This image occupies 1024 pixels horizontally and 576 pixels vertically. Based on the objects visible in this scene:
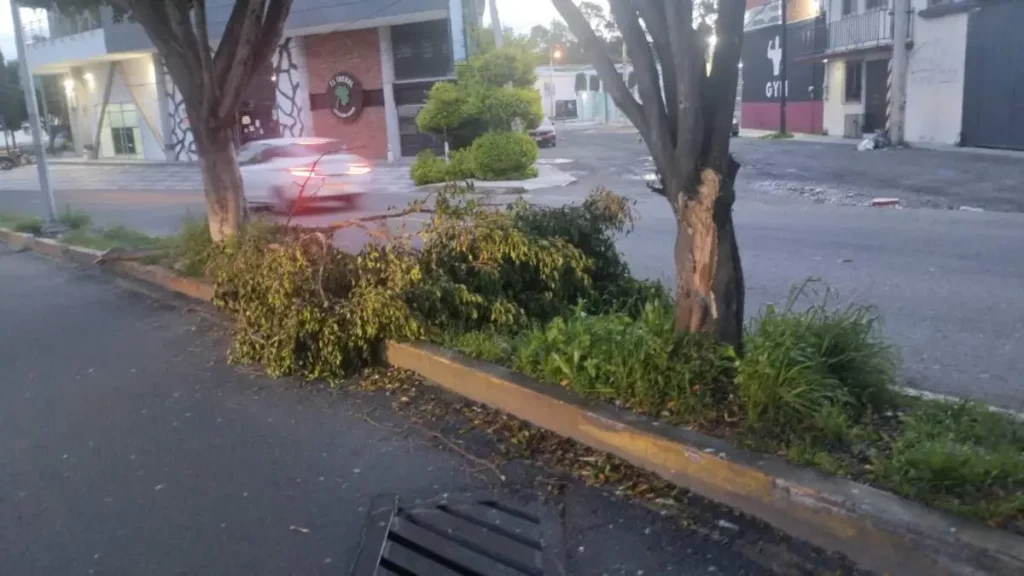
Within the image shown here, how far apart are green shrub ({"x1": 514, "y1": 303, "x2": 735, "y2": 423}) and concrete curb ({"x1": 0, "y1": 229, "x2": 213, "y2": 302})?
498 centimetres

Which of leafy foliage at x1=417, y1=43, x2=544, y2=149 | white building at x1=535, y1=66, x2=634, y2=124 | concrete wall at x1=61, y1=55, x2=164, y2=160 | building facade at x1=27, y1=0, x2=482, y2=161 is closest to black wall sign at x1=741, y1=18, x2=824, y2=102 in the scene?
building facade at x1=27, y1=0, x2=482, y2=161

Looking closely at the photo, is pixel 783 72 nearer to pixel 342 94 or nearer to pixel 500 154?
pixel 342 94

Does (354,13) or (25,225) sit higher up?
(354,13)

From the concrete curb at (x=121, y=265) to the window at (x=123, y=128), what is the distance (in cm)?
2923

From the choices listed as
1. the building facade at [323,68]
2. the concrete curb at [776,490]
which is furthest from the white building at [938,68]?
the concrete curb at [776,490]

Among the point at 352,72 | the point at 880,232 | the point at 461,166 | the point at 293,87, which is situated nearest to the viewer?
the point at 880,232

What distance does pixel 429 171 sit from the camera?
76.6 ft

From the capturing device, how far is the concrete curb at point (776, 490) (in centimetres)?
343

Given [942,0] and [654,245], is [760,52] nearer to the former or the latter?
[942,0]

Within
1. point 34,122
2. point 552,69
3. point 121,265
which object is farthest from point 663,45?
point 552,69

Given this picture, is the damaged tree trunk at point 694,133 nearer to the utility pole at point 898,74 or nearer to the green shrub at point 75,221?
the green shrub at point 75,221

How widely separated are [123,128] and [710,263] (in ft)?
143

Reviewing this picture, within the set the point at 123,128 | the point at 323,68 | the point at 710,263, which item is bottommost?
the point at 123,128

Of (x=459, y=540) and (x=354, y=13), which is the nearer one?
(x=459, y=540)
